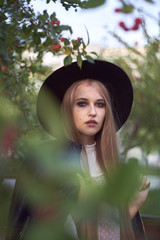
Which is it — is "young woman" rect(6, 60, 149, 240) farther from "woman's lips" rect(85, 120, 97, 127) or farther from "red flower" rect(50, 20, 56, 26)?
"red flower" rect(50, 20, 56, 26)

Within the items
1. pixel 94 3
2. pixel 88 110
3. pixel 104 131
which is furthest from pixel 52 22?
pixel 94 3

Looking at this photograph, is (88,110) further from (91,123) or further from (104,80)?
(104,80)

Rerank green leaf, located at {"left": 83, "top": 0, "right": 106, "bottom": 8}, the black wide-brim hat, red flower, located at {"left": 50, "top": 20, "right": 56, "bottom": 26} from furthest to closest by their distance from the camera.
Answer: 1. the black wide-brim hat
2. red flower, located at {"left": 50, "top": 20, "right": 56, "bottom": 26}
3. green leaf, located at {"left": 83, "top": 0, "right": 106, "bottom": 8}

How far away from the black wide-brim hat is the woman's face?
0.10 meters

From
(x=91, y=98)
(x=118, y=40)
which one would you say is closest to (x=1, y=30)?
(x=91, y=98)

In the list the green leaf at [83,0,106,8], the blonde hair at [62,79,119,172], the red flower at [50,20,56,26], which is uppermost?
the red flower at [50,20,56,26]

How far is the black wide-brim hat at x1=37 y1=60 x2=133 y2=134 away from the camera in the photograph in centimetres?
211

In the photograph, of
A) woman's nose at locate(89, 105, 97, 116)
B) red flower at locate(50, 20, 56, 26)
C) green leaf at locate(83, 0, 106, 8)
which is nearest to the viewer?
green leaf at locate(83, 0, 106, 8)

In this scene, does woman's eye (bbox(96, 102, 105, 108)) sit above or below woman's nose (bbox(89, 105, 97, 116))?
above

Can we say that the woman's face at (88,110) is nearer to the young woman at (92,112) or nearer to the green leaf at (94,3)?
the young woman at (92,112)

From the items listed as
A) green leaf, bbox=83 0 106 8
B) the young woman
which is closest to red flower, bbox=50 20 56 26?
the young woman

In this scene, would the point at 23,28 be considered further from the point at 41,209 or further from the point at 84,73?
the point at 41,209

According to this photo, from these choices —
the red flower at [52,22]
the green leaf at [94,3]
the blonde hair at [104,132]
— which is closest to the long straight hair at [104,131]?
the blonde hair at [104,132]

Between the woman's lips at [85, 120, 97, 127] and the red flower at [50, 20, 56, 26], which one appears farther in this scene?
the woman's lips at [85, 120, 97, 127]
